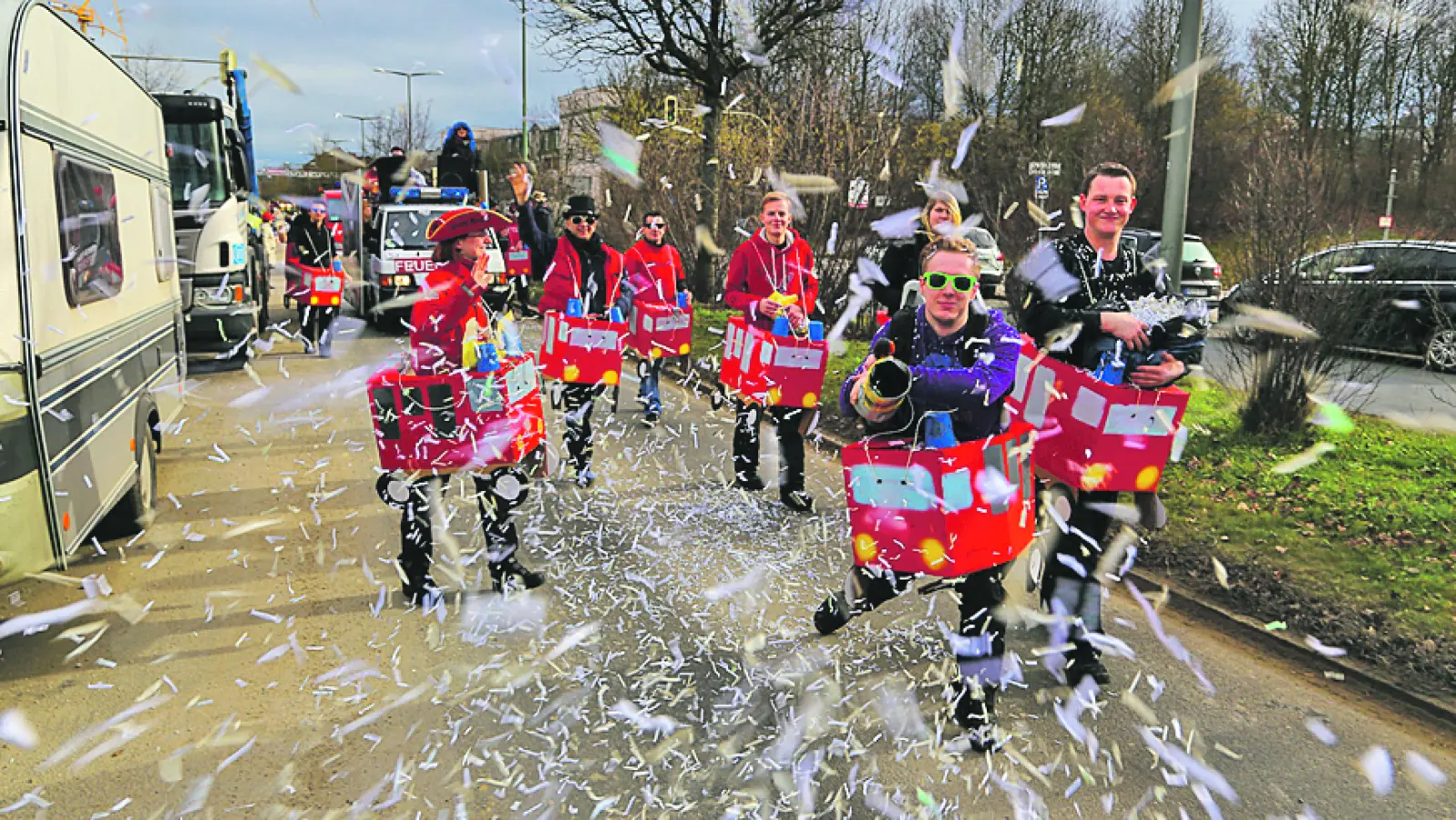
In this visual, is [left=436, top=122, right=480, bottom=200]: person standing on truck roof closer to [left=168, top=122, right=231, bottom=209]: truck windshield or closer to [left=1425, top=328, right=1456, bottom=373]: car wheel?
[left=168, top=122, right=231, bottom=209]: truck windshield

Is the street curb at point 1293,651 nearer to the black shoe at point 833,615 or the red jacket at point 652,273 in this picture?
the black shoe at point 833,615

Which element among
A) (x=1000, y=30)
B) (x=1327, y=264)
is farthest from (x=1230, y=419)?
(x=1000, y=30)

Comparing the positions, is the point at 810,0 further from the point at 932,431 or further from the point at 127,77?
the point at 932,431

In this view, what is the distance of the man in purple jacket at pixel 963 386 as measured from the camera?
12.2 ft

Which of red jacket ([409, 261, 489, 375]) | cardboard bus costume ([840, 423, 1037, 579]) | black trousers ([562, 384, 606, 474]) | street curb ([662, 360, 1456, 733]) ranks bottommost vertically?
street curb ([662, 360, 1456, 733])

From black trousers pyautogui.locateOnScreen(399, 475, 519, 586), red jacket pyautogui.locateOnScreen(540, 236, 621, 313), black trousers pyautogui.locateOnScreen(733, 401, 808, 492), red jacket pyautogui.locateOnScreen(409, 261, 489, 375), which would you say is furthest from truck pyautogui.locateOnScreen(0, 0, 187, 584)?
black trousers pyautogui.locateOnScreen(733, 401, 808, 492)

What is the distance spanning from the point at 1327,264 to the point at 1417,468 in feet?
5.63

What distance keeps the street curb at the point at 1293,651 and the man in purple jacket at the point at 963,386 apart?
5.59 feet

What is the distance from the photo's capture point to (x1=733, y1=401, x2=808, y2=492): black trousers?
667 cm

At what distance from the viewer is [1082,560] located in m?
4.44

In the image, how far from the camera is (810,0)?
17406mm

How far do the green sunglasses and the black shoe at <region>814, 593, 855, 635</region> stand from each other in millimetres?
1469

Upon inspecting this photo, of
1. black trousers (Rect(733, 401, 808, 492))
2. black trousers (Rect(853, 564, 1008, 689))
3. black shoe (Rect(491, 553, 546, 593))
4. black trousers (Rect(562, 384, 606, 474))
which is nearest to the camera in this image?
black trousers (Rect(853, 564, 1008, 689))

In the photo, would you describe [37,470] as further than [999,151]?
No
